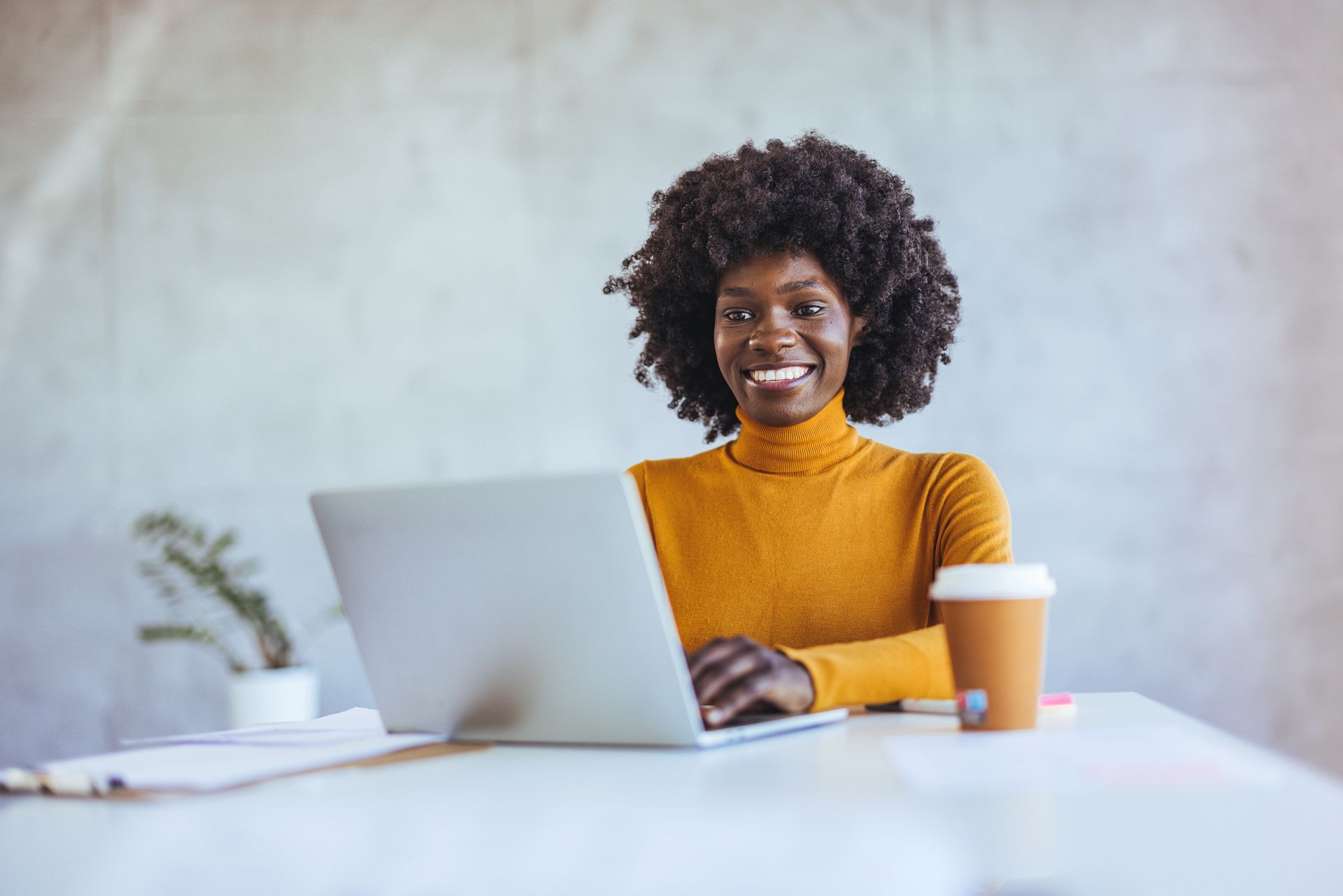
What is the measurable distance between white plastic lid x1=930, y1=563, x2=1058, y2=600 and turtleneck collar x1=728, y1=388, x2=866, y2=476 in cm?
96

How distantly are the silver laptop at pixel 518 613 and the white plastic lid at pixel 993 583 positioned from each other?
18 cm

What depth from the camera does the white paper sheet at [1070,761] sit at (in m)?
0.71

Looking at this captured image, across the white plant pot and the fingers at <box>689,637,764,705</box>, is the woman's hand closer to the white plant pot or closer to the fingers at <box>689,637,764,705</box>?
the fingers at <box>689,637,764,705</box>

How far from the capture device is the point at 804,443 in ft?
6.20

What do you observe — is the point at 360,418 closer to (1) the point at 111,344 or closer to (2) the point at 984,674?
(1) the point at 111,344

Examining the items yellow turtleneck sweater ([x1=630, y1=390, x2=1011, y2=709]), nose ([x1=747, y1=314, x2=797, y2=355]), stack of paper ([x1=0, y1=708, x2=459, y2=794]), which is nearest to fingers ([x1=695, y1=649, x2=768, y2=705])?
stack of paper ([x1=0, y1=708, x2=459, y2=794])

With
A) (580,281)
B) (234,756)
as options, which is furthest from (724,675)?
(580,281)

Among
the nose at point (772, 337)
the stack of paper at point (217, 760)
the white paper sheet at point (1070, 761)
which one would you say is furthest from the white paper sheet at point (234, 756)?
the nose at point (772, 337)

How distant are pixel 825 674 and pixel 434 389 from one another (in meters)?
2.41

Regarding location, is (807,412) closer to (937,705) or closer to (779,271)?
(779,271)

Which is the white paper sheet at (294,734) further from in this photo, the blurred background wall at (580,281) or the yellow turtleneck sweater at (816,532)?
the blurred background wall at (580,281)

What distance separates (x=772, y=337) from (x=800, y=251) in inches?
6.8

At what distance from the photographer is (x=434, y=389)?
3270 millimetres

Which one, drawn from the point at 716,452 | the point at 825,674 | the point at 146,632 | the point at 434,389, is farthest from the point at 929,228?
the point at 146,632
